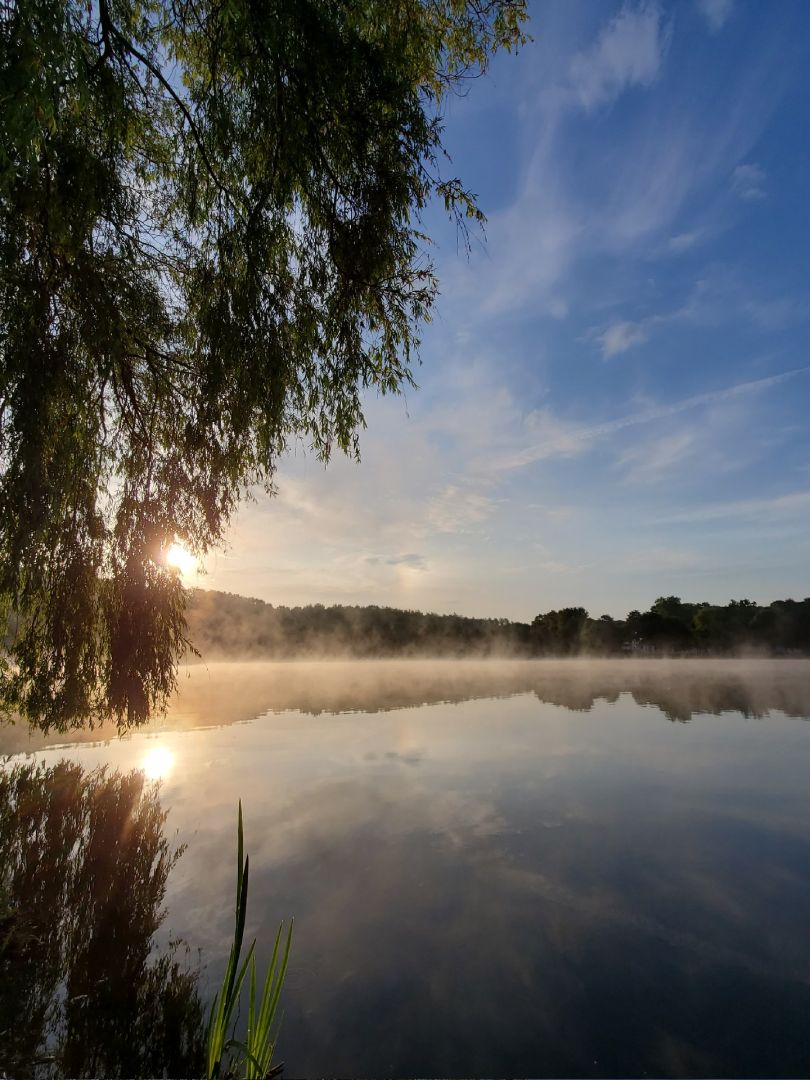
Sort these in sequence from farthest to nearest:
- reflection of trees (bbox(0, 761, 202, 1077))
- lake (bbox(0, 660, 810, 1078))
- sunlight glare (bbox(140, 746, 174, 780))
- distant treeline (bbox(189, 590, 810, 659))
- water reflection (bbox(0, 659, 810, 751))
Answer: distant treeline (bbox(189, 590, 810, 659)), water reflection (bbox(0, 659, 810, 751)), sunlight glare (bbox(140, 746, 174, 780)), lake (bbox(0, 660, 810, 1078)), reflection of trees (bbox(0, 761, 202, 1077))

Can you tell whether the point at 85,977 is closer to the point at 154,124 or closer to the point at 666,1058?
the point at 666,1058

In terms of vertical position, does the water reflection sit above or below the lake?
above

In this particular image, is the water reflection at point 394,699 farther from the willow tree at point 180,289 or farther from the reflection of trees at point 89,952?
the willow tree at point 180,289

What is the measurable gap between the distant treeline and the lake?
59.0m

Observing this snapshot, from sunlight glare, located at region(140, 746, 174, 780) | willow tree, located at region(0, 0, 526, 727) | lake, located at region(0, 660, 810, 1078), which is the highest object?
willow tree, located at region(0, 0, 526, 727)

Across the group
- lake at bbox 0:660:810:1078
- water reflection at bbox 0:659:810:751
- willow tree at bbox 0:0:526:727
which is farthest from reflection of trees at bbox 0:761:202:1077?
water reflection at bbox 0:659:810:751

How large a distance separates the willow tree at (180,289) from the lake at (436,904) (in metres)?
1.80

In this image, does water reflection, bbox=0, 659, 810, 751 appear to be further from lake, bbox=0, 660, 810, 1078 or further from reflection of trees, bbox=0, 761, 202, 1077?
reflection of trees, bbox=0, 761, 202, 1077

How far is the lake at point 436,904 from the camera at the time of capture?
319 cm

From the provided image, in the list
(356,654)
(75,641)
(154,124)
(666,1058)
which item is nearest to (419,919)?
(666,1058)

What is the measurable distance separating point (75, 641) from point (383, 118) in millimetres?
5255

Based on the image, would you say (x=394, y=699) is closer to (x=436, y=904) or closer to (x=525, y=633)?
(x=436, y=904)

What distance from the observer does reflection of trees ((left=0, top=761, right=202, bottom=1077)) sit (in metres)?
2.99

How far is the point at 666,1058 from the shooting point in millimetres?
3080
